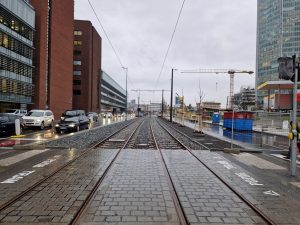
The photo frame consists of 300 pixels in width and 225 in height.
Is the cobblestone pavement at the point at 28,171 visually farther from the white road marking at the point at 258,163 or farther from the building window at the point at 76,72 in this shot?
the building window at the point at 76,72

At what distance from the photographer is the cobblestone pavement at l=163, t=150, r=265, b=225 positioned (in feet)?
17.2

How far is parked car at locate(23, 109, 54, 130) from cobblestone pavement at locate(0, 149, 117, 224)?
64.7 feet

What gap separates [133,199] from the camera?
20.5 ft

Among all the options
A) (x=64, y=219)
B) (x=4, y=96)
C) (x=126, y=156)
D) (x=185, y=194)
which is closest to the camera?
(x=64, y=219)

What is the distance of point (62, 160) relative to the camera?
11125 mm

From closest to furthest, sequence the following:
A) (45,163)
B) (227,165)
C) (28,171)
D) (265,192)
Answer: (265,192)
(28,171)
(45,163)
(227,165)

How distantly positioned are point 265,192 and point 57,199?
14.7 feet

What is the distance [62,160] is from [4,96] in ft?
130

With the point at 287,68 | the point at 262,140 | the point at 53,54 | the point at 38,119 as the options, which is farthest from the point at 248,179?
the point at 53,54

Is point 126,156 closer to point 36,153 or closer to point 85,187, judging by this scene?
point 36,153

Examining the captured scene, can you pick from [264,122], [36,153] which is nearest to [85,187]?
[36,153]

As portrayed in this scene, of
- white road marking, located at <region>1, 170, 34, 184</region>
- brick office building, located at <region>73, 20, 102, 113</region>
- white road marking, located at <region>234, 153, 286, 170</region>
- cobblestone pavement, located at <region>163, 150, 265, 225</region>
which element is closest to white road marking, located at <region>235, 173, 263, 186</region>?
cobblestone pavement, located at <region>163, 150, 265, 225</region>

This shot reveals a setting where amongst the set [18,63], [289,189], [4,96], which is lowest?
[289,189]

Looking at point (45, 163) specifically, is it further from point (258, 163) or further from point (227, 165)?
point (258, 163)
